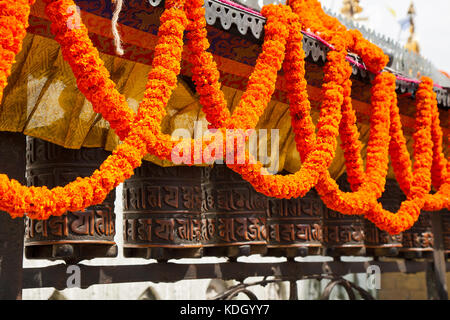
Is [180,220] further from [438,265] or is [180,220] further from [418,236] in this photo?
[438,265]

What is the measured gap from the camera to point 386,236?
10.5 feet

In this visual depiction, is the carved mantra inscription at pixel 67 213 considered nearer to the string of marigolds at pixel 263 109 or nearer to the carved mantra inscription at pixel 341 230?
the string of marigolds at pixel 263 109

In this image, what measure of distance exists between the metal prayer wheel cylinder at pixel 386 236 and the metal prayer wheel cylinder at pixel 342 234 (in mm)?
212

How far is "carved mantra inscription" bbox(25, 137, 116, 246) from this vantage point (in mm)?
1855

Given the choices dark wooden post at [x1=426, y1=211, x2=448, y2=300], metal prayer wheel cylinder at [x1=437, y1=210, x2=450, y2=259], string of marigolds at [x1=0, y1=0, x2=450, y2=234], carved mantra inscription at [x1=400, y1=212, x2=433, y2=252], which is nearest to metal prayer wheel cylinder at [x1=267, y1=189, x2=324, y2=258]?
string of marigolds at [x1=0, y1=0, x2=450, y2=234]

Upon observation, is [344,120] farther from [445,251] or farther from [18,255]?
[445,251]

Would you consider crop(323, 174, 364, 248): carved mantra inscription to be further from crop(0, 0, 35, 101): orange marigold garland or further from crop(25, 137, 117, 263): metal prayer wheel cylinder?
crop(0, 0, 35, 101): orange marigold garland

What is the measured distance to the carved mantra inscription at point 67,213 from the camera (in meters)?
1.86

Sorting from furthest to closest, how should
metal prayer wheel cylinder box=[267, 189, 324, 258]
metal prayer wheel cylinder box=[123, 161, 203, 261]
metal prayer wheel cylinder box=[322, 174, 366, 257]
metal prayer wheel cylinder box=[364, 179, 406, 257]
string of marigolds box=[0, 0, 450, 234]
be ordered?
metal prayer wheel cylinder box=[364, 179, 406, 257]
metal prayer wheel cylinder box=[322, 174, 366, 257]
metal prayer wheel cylinder box=[267, 189, 324, 258]
metal prayer wheel cylinder box=[123, 161, 203, 261]
string of marigolds box=[0, 0, 450, 234]

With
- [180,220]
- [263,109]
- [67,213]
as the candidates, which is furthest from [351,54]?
[67,213]

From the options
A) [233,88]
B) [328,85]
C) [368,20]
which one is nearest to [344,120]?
[328,85]

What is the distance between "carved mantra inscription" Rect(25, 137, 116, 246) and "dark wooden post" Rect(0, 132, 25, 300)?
0.09 m

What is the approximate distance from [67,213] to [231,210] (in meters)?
0.75

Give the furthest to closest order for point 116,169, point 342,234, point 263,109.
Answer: point 342,234 → point 263,109 → point 116,169
